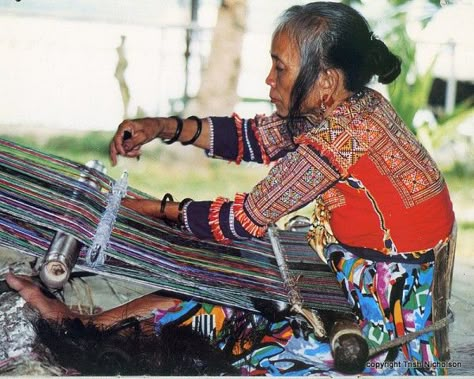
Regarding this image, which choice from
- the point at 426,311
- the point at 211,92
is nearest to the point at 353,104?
the point at 426,311

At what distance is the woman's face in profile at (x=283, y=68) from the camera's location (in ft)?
7.88

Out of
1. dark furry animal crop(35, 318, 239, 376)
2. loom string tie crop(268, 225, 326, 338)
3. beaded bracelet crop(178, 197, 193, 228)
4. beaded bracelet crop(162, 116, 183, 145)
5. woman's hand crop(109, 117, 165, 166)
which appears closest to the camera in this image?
loom string tie crop(268, 225, 326, 338)

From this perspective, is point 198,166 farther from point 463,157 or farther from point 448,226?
point 448,226

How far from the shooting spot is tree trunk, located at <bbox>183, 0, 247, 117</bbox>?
4.12 m

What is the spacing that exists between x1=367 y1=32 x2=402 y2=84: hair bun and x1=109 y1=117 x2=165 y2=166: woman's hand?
2.39 ft

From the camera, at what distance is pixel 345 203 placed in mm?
2459

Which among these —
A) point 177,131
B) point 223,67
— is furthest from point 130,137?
point 223,67

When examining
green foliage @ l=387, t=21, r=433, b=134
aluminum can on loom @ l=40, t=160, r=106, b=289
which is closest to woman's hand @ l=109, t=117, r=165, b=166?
aluminum can on loom @ l=40, t=160, r=106, b=289

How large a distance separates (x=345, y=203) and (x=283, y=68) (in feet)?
1.37

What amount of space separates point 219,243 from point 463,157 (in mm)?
1930

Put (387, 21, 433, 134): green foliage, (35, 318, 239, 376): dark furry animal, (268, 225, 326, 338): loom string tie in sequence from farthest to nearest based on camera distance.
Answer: (387, 21, 433, 134): green foliage
(35, 318, 239, 376): dark furry animal
(268, 225, 326, 338): loom string tie

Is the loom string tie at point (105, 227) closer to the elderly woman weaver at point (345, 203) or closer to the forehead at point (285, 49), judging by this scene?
the elderly woman weaver at point (345, 203)

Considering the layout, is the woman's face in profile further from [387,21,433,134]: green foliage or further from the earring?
[387,21,433,134]: green foliage

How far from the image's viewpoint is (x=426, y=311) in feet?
7.93
